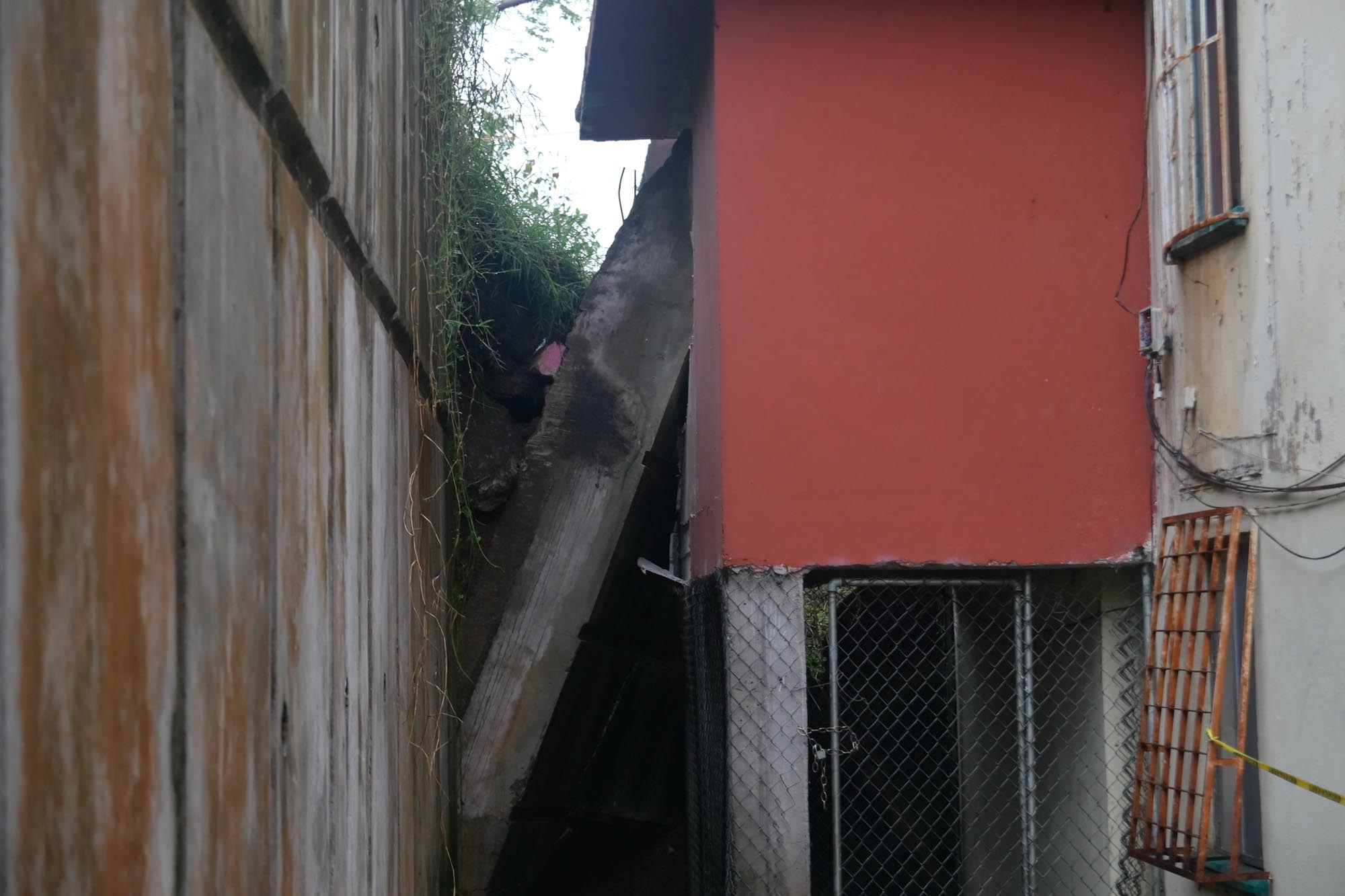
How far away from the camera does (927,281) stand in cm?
452

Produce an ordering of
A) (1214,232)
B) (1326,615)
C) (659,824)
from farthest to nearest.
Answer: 1. (659,824)
2. (1214,232)
3. (1326,615)

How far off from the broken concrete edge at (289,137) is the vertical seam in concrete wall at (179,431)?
0.10 m

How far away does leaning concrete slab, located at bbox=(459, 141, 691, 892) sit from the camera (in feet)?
16.9

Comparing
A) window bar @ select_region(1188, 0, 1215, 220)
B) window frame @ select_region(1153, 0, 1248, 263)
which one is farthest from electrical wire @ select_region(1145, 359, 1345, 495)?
window bar @ select_region(1188, 0, 1215, 220)

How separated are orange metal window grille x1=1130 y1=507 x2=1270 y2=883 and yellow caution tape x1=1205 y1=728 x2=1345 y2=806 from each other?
4 centimetres

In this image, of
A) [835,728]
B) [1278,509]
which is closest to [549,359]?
[835,728]

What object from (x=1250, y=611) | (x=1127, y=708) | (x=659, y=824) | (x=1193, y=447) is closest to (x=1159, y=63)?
(x=1193, y=447)

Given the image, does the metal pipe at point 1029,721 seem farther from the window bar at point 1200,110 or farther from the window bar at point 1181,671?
the window bar at point 1200,110

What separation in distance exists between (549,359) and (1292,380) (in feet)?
12.4

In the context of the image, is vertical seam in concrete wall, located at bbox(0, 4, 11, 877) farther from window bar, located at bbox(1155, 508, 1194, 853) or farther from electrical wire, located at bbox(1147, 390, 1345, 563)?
window bar, located at bbox(1155, 508, 1194, 853)

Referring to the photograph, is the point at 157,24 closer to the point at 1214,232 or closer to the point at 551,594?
the point at 1214,232

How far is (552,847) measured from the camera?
232 inches

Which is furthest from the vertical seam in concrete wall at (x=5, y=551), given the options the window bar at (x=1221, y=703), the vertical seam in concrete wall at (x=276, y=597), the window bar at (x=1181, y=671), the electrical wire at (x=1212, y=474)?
the window bar at (x=1181, y=671)

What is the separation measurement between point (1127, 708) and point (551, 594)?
2483 mm
